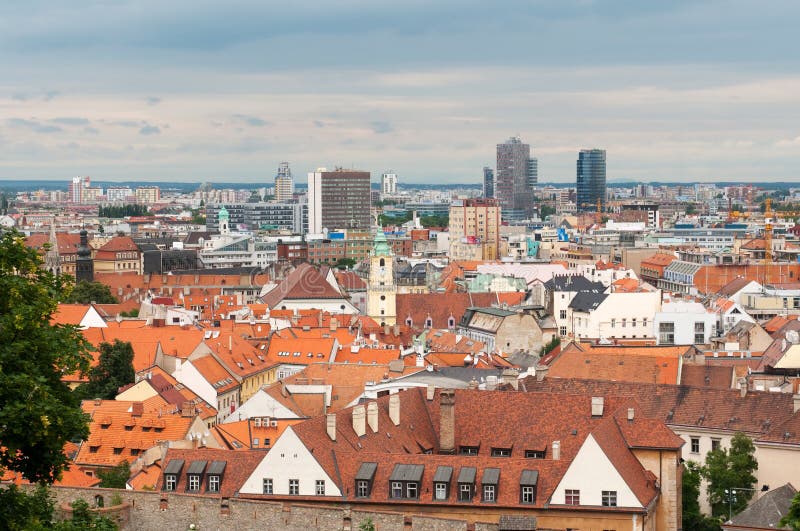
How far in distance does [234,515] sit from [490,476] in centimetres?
1030

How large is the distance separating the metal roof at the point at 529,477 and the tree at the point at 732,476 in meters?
13.2

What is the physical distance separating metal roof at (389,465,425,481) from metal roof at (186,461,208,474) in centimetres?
715

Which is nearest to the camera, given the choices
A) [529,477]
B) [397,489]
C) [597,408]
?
[529,477]

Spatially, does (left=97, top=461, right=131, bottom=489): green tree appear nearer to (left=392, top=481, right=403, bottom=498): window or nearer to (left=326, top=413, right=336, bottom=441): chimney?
(left=326, top=413, right=336, bottom=441): chimney

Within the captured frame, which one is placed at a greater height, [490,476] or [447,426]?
[447,426]

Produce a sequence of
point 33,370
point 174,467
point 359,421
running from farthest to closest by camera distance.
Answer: point 359,421
point 174,467
point 33,370

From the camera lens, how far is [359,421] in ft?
197

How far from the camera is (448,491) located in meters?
54.8

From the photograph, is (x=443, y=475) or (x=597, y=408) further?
(x=597, y=408)

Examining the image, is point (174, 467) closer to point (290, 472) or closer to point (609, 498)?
point (290, 472)

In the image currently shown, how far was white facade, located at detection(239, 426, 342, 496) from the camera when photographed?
5547 cm

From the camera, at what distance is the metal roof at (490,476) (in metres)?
54.5

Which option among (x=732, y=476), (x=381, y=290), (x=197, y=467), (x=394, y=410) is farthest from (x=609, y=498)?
(x=381, y=290)

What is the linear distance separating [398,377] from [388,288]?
70118mm
